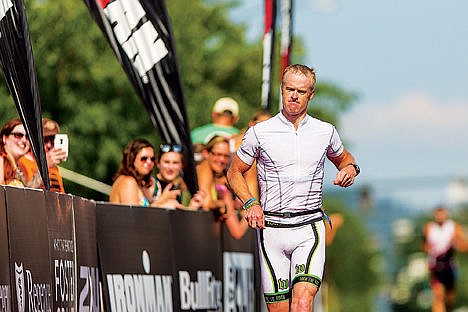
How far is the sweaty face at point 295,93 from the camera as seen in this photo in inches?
460

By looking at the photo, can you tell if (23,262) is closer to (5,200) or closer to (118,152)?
(5,200)

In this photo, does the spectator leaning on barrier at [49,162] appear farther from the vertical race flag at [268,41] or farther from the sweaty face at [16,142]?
the vertical race flag at [268,41]

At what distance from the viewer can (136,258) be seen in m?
14.1

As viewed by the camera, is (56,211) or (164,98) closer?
(56,211)

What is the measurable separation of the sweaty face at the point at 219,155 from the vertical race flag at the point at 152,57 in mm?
206

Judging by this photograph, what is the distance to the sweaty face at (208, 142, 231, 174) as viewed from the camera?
53.6ft

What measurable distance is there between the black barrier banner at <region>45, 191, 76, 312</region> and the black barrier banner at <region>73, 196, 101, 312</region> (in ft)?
0.54

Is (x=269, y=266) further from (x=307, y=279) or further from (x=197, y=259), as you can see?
(x=197, y=259)

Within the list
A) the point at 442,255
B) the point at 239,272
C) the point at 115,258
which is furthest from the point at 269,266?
the point at 442,255

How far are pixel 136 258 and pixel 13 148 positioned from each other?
6.79ft

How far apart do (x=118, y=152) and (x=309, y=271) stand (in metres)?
26.4

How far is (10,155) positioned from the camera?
1230cm

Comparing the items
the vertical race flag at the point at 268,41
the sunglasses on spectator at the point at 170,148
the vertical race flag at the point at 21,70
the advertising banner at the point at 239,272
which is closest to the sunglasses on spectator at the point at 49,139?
the vertical race flag at the point at 21,70

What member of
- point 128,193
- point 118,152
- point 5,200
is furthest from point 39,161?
point 118,152
